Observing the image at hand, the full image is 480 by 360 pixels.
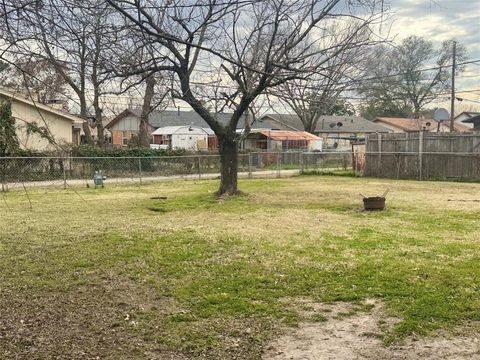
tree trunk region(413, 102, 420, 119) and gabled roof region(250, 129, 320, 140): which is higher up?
tree trunk region(413, 102, 420, 119)

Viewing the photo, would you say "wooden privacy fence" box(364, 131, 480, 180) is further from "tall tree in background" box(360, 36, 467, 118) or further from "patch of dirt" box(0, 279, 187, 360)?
"patch of dirt" box(0, 279, 187, 360)

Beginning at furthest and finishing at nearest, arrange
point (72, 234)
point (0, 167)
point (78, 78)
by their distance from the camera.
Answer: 1. point (0, 167)
2. point (72, 234)
3. point (78, 78)

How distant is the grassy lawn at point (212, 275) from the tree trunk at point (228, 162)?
3.02 metres

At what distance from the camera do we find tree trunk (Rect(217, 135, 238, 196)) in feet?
46.2

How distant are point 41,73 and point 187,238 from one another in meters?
4.27

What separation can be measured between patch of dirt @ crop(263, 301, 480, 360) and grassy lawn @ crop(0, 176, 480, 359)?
0.42 feet

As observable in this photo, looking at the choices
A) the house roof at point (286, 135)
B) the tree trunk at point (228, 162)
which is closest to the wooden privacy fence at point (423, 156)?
the tree trunk at point (228, 162)

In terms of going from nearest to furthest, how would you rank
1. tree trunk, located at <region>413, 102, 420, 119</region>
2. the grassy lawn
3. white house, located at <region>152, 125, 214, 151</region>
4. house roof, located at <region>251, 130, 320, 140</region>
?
the grassy lawn, house roof, located at <region>251, 130, 320, 140</region>, white house, located at <region>152, 125, 214, 151</region>, tree trunk, located at <region>413, 102, 420, 119</region>

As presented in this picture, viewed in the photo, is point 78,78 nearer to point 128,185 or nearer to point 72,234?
point 72,234

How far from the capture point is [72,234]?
8.58 metres

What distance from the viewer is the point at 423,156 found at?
838 inches

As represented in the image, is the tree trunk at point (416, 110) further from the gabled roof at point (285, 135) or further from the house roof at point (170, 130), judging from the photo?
the house roof at point (170, 130)

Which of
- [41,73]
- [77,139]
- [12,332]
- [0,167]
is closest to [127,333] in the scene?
[12,332]

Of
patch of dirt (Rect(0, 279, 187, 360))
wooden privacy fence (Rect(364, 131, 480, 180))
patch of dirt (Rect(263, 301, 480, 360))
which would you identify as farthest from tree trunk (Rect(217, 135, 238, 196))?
wooden privacy fence (Rect(364, 131, 480, 180))
